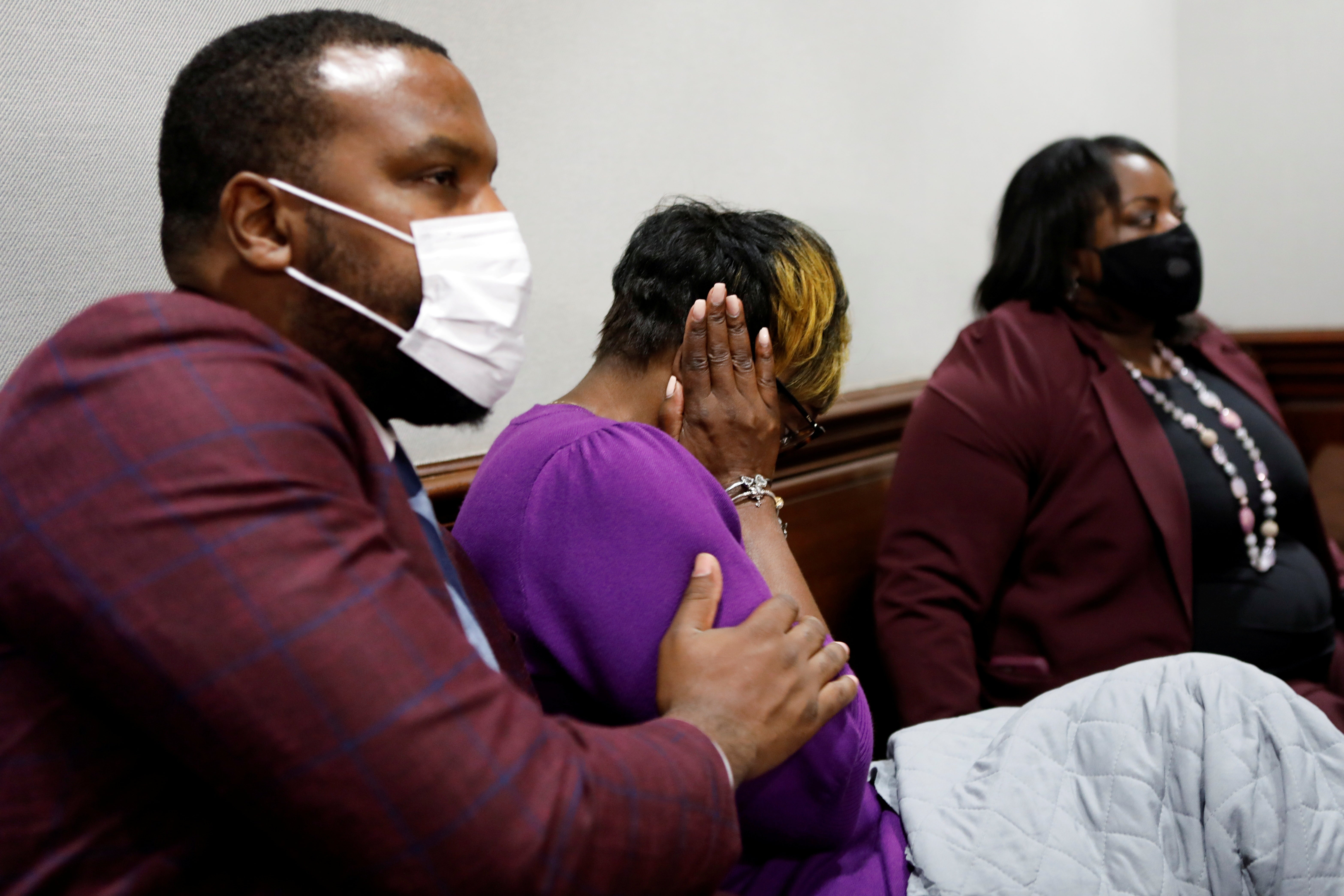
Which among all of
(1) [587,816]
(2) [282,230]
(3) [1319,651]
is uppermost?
(2) [282,230]

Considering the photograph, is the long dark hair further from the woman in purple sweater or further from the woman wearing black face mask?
the woman in purple sweater

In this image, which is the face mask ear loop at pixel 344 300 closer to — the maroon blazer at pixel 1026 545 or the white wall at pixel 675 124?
the white wall at pixel 675 124

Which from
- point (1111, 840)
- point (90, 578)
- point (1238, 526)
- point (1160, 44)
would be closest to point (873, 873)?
point (1111, 840)

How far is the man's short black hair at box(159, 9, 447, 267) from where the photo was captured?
797mm

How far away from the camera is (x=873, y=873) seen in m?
1.06

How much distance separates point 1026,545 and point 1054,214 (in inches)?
25.7

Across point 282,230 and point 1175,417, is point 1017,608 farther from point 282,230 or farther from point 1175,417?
point 282,230

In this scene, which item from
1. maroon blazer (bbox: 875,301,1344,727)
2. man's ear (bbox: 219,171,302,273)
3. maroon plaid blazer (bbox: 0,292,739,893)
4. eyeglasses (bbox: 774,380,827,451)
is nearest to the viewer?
maroon plaid blazer (bbox: 0,292,739,893)

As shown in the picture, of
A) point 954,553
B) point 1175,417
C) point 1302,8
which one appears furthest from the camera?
point 1302,8

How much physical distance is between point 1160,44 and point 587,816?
3.40 m

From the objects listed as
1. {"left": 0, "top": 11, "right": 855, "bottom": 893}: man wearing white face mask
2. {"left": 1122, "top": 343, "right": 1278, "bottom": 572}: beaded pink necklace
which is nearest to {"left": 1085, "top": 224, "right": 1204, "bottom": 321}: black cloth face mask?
{"left": 1122, "top": 343, "right": 1278, "bottom": 572}: beaded pink necklace

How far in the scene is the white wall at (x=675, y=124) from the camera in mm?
1141

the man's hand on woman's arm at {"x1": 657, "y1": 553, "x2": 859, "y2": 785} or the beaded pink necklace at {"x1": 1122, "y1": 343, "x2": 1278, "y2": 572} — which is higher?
the man's hand on woman's arm at {"x1": 657, "y1": 553, "x2": 859, "y2": 785}

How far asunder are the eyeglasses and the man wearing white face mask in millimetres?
535
